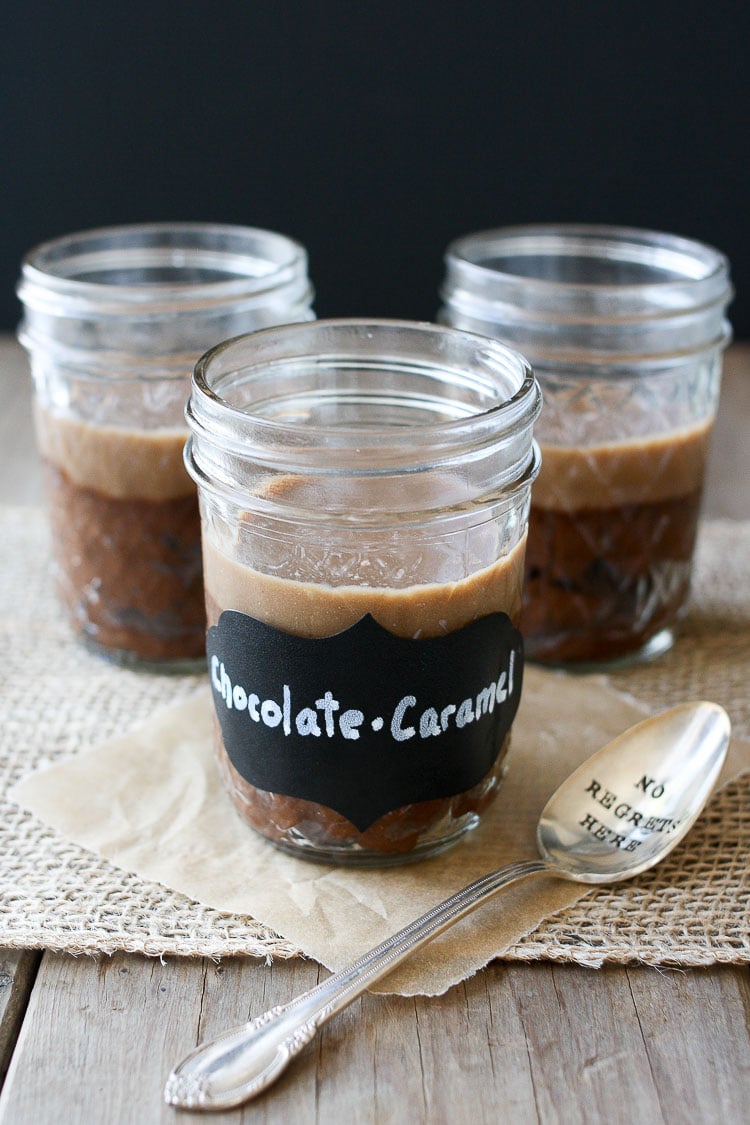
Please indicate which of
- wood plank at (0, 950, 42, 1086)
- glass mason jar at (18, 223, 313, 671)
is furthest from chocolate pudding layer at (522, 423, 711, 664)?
wood plank at (0, 950, 42, 1086)

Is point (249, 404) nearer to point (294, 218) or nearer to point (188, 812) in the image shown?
point (188, 812)

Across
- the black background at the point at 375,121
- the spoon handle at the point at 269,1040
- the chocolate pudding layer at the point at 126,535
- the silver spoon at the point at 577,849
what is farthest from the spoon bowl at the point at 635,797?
the black background at the point at 375,121

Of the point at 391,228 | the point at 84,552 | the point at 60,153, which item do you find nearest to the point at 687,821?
the point at 84,552

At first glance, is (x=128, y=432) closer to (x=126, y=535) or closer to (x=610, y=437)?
(x=126, y=535)

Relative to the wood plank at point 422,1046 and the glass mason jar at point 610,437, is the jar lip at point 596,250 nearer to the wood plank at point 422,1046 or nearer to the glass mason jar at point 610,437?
the glass mason jar at point 610,437

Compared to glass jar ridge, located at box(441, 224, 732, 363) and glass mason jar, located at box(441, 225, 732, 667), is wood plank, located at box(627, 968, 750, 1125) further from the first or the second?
glass jar ridge, located at box(441, 224, 732, 363)
